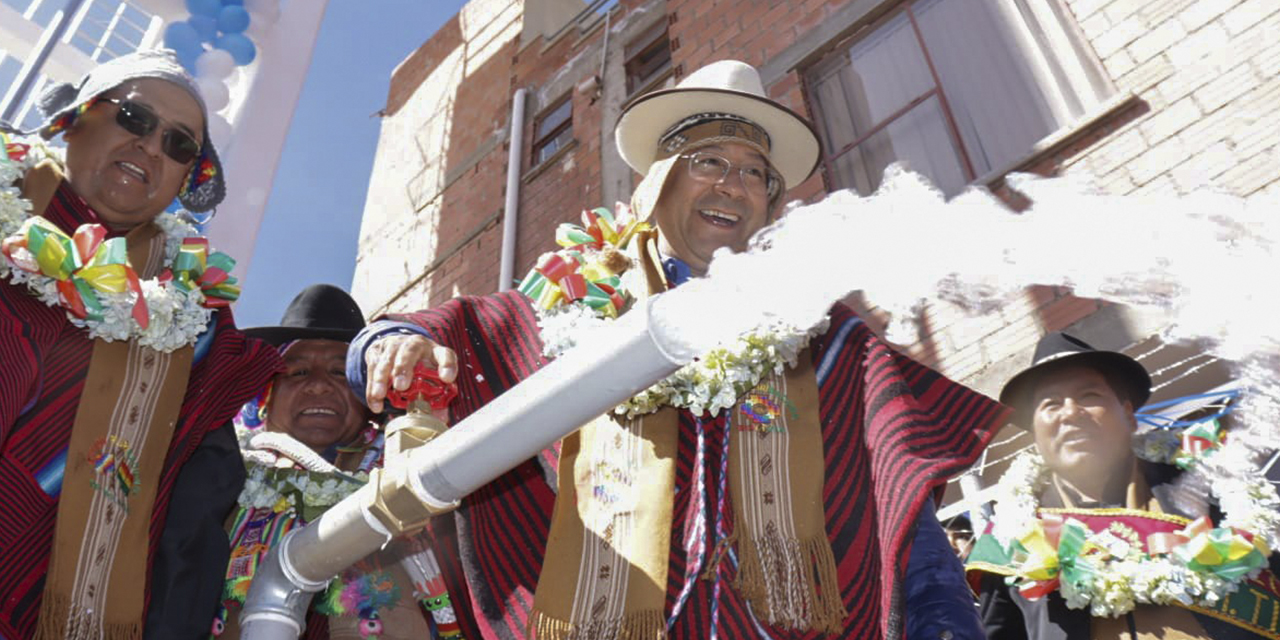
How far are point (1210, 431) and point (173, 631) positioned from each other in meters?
3.61

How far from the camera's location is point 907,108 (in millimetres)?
8062

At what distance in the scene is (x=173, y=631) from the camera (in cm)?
277

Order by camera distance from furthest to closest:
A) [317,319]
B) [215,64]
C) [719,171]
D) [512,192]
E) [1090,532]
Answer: [512,192] → [215,64] → [317,319] → [1090,532] → [719,171]

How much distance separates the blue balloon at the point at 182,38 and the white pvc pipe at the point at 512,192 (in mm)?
3433

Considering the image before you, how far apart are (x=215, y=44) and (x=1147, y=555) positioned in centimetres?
743

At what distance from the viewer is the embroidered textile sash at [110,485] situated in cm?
260

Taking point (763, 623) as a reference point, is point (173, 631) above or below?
above

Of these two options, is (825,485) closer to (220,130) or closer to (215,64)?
(220,130)

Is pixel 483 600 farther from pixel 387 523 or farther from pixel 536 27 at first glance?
pixel 536 27

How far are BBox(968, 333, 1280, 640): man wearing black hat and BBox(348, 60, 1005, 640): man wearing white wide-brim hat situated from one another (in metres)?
1.22

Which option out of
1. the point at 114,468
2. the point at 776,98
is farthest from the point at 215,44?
the point at 114,468

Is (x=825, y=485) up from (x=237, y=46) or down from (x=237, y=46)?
down

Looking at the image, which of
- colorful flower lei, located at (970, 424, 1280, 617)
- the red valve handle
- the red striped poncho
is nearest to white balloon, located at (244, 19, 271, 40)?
the red striped poncho

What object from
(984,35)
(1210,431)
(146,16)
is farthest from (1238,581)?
(146,16)
